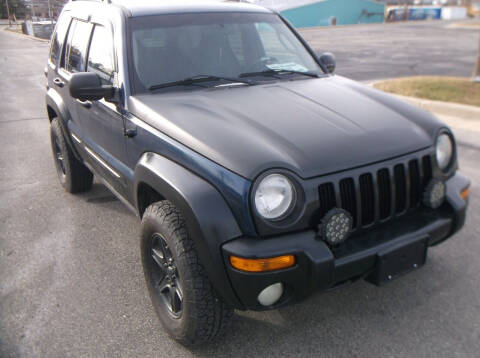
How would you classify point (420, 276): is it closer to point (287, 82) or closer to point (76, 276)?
point (287, 82)

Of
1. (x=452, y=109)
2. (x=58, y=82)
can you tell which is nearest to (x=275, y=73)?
(x=58, y=82)

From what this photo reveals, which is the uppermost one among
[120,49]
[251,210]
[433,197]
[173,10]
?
[173,10]

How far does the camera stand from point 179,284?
247 centimetres

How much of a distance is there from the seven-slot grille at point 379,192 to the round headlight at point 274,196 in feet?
0.60

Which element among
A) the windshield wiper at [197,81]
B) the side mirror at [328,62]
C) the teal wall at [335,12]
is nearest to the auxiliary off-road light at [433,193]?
the windshield wiper at [197,81]

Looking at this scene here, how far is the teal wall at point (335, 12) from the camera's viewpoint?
164 ft

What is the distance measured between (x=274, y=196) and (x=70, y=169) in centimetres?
296

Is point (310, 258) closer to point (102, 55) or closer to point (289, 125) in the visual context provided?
point (289, 125)

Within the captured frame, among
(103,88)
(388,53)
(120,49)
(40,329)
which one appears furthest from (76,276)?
(388,53)

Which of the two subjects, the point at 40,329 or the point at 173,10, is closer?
the point at 40,329

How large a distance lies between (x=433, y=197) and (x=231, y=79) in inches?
61.6

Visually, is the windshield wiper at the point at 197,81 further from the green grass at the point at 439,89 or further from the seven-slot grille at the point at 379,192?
the green grass at the point at 439,89

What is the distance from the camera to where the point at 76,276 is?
3.28 meters

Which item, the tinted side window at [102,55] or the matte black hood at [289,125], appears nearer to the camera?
the matte black hood at [289,125]
